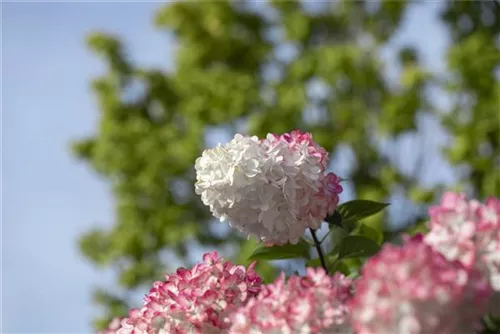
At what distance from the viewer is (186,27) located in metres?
12.5

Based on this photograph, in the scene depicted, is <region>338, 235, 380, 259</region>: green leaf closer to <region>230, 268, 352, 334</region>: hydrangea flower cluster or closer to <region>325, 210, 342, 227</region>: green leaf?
<region>325, 210, 342, 227</region>: green leaf

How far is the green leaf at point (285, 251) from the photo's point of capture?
1.72 m

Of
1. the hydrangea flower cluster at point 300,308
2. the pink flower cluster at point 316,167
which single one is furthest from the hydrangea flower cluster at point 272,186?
the hydrangea flower cluster at point 300,308

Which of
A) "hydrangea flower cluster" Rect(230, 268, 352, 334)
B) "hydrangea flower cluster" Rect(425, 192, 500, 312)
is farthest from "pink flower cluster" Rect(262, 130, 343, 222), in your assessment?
"hydrangea flower cluster" Rect(425, 192, 500, 312)

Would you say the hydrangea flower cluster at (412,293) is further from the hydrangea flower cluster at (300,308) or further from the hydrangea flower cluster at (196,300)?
the hydrangea flower cluster at (196,300)

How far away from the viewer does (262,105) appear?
11.5 metres

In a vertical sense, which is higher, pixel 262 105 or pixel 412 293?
pixel 262 105

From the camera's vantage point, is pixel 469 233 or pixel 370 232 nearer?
pixel 469 233

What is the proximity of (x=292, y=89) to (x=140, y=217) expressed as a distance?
2361mm

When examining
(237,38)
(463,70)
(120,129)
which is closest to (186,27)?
(237,38)

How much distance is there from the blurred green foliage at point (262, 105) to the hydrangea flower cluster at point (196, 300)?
333 inches

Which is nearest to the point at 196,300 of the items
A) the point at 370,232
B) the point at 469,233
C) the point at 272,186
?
the point at 272,186

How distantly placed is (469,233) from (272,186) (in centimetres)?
46

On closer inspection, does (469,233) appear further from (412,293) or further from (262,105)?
(262,105)
